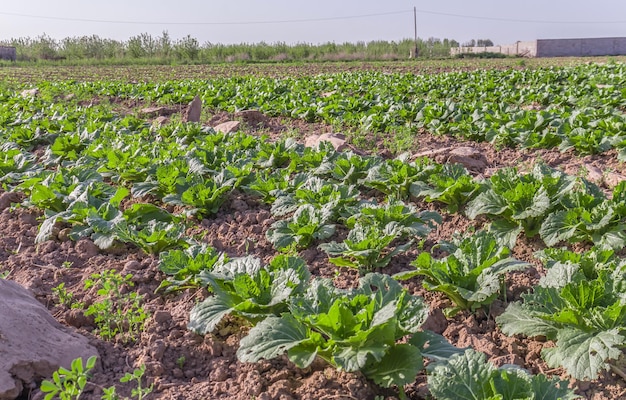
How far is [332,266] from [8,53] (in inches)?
1719

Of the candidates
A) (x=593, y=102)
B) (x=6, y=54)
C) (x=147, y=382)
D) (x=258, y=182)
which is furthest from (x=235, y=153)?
(x=6, y=54)

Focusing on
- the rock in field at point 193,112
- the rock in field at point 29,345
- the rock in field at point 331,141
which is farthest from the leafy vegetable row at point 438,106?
the rock in field at point 29,345

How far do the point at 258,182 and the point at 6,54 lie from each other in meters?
41.9

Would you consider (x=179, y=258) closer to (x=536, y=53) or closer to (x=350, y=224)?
(x=350, y=224)

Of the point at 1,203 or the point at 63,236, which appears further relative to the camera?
the point at 1,203

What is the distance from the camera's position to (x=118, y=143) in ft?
23.6

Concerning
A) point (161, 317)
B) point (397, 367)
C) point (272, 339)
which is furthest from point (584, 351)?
point (161, 317)

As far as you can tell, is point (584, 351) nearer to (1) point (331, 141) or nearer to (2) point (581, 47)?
(1) point (331, 141)

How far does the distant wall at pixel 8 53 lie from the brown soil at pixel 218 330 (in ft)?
133

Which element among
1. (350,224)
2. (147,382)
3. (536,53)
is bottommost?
(147,382)

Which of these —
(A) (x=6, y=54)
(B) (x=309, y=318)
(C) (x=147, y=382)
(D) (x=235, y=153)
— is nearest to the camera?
(B) (x=309, y=318)

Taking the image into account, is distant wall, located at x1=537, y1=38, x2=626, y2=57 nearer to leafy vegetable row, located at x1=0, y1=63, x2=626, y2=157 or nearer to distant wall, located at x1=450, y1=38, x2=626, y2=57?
distant wall, located at x1=450, y1=38, x2=626, y2=57

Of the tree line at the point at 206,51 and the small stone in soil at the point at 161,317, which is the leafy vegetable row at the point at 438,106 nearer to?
the small stone in soil at the point at 161,317

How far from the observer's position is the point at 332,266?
391 centimetres
